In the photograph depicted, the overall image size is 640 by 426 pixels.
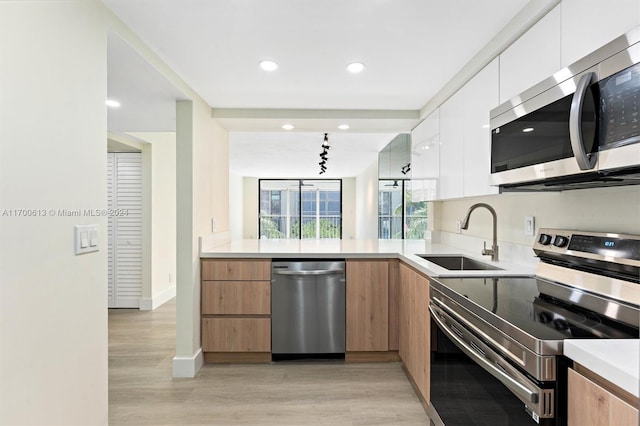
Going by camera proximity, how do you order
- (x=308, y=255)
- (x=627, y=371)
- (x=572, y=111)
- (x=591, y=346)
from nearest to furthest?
(x=627, y=371)
(x=591, y=346)
(x=572, y=111)
(x=308, y=255)

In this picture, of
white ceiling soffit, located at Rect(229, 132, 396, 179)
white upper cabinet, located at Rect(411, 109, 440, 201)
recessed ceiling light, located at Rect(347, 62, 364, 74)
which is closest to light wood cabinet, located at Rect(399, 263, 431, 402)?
white upper cabinet, located at Rect(411, 109, 440, 201)

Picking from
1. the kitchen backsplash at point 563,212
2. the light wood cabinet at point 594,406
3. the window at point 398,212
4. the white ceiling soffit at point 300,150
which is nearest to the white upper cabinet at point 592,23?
the kitchen backsplash at point 563,212

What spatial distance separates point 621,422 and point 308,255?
215 centimetres

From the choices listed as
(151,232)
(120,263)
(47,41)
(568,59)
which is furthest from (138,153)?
(568,59)

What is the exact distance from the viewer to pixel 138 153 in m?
4.35

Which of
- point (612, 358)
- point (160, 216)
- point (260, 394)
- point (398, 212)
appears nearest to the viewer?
point (612, 358)

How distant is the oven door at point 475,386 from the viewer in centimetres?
96

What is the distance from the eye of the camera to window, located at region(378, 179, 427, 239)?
448cm

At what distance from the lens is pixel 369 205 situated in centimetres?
791

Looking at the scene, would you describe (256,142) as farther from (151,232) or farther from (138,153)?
(151,232)

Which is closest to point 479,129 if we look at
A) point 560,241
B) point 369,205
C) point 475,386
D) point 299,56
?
point 560,241

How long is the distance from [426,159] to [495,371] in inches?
79.8

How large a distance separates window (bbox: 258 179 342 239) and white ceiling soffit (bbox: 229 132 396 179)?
2.71 meters

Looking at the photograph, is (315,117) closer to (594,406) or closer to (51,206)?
(51,206)
